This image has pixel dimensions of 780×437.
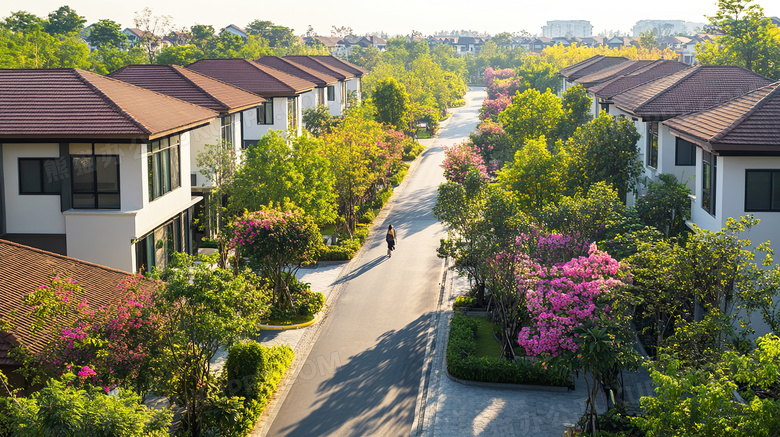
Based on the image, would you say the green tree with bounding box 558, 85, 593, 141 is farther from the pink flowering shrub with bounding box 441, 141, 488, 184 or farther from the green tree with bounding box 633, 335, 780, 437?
the green tree with bounding box 633, 335, 780, 437

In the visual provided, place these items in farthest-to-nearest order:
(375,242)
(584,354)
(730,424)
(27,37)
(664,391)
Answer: (27,37)
(375,242)
(584,354)
(664,391)
(730,424)

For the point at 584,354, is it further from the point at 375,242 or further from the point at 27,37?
the point at 27,37

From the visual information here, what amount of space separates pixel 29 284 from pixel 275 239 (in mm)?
10423

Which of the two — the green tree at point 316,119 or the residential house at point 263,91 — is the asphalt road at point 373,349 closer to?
the residential house at point 263,91

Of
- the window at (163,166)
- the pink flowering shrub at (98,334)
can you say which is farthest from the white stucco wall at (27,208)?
the pink flowering shrub at (98,334)

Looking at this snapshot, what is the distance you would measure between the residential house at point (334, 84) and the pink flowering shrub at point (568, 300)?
51.2 metres

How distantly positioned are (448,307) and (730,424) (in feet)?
67.9

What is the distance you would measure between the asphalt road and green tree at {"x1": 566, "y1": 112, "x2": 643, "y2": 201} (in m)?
8.27

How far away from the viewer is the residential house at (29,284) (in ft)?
53.7

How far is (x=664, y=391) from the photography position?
1255 centimetres

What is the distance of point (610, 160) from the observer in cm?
3297

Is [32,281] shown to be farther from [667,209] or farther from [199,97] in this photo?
[667,209]

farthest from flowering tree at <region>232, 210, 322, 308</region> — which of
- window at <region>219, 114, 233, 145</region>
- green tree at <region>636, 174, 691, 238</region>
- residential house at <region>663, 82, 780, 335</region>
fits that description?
residential house at <region>663, 82, 780, 335</region>

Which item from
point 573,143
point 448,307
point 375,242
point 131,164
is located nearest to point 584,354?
point 448,307
